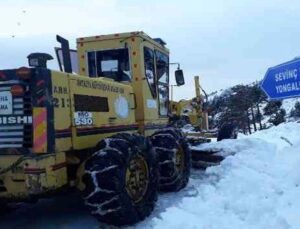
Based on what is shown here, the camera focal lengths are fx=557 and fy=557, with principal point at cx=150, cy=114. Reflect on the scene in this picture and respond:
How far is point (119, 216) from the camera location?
7.09 metres

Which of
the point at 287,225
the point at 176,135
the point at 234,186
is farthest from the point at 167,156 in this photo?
the point at 287,225

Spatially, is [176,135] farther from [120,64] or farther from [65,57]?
[65,57]

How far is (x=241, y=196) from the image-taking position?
28.2 ft

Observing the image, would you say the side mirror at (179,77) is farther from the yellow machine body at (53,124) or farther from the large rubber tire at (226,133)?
the large rubber tire at (226,133)

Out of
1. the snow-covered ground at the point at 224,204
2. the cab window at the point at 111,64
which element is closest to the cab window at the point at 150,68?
the cab window at the point at 111,64

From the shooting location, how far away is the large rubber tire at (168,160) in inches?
376

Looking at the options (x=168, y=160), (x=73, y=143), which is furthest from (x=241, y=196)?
(x=73, y=143)

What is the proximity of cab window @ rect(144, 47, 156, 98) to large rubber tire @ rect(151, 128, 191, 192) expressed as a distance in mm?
920

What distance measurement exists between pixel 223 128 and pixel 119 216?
9325 mm

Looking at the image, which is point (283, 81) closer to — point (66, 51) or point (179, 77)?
point (66, 51)

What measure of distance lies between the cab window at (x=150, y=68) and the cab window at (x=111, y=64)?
416 mm

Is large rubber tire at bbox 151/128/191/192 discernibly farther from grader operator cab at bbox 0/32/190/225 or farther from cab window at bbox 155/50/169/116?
cab window at bbox 155/50/169/116

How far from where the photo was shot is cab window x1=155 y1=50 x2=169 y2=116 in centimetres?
1081

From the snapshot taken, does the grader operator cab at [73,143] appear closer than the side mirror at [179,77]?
Yes
